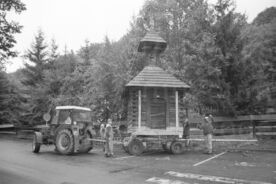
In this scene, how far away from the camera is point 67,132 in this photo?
1421 centimetres

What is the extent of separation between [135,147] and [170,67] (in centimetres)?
1116

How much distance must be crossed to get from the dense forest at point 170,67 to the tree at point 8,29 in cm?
7

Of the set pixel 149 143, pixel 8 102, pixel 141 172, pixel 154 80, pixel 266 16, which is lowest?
pixel 141 172

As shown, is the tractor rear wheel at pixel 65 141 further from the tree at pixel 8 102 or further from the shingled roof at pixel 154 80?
the tree at pixel 8 102

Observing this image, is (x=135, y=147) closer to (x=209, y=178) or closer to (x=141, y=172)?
(x=141, y=172)

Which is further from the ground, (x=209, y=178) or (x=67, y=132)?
(x=67, y=132)

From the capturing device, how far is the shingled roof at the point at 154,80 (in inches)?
589

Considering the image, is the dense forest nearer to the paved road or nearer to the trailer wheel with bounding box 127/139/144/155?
the trailer wheel with bounding box 127/139/144/155

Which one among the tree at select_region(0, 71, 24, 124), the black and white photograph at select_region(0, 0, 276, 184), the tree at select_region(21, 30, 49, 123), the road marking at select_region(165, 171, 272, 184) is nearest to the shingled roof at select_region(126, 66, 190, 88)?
the black and white photograph at select_region(0, 0, 276, 184)

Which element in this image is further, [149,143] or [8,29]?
[8,29]

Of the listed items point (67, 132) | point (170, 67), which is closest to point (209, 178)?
point (67, 132)

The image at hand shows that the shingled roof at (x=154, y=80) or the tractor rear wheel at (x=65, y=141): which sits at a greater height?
the shingled roof at (x=154, y=80)

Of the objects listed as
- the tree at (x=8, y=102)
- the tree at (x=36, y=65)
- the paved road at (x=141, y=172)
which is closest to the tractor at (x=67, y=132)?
the paved road at (x=141, y=172)

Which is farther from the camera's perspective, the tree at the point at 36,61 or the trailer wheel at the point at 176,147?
the tree at the point at 36,61
